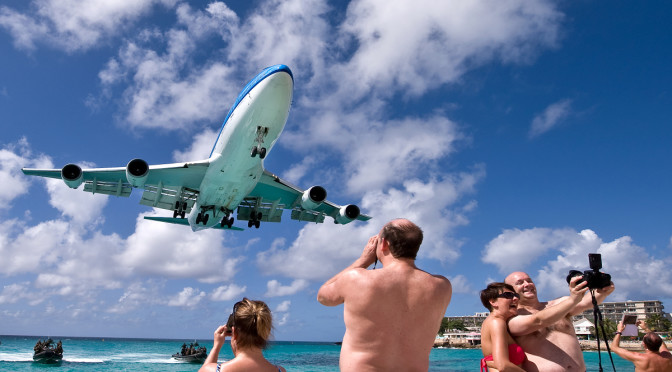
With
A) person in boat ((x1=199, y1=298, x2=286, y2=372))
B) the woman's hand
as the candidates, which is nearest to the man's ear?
person in boat ((x1=199, y1=298, x2=286, y2=372))

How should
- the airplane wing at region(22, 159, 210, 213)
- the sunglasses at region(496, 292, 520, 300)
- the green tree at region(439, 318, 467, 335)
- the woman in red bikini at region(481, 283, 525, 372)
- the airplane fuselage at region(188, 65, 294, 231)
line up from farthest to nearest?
the green tree at region(439, 318, 467, 335)
the airplane wing at region(22, 159, 210, 213)
the airplane fuselage at region(188, 65, 294, 231)
the sunglasses at region(496, 292, 520, 300)
the woman in red bikini at region(481, 283, 525, 372)

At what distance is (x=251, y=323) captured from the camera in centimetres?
302

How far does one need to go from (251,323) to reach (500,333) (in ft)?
7.19

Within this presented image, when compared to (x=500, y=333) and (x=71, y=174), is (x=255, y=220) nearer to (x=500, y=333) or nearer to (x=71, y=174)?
(x=71, y=174)

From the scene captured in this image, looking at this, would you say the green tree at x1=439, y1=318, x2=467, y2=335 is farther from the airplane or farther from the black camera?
the black camera

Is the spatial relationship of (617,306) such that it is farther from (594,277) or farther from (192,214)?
(594,277)

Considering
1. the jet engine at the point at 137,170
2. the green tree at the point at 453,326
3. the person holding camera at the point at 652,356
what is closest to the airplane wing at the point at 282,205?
the jet engine at the point at 137,170

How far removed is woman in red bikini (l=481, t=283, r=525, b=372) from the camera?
3783mm

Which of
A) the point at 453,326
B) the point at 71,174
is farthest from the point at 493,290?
the point at 453,326

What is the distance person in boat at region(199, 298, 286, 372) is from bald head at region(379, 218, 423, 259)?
0.98 metres

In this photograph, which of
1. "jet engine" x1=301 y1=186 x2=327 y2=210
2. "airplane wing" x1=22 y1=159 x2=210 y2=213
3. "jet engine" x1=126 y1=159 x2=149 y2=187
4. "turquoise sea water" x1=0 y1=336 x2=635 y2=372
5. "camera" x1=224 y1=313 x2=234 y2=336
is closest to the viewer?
"camera" x1=224 y1=313 x2=234 y2=336

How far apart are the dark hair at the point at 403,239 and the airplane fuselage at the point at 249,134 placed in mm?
15158

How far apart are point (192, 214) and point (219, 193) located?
380cm

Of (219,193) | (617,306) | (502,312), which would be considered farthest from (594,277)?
(617,306)
